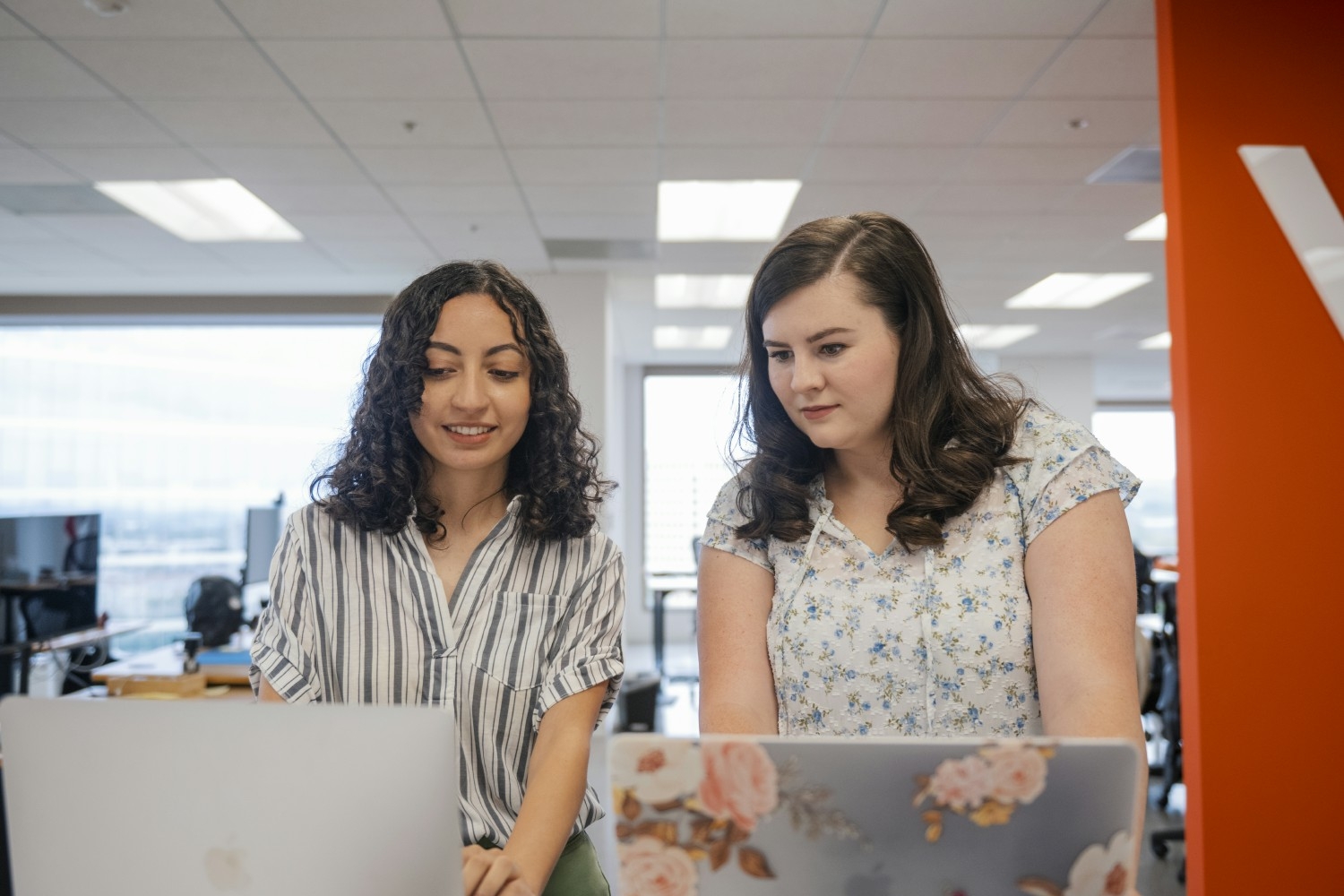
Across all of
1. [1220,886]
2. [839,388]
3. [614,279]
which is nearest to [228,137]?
[614,279]

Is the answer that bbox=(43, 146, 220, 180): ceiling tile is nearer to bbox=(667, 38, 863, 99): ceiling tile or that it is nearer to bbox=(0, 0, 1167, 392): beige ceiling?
bbox=(0, 0, 1167, 392): beige ceiling

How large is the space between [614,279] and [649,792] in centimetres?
642

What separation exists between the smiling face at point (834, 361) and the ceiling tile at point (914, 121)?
2768mm

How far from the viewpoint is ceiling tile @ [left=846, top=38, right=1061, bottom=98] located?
333 cm

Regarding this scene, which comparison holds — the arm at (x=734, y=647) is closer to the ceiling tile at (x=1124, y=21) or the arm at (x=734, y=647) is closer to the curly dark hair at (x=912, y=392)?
the curly dark hair at (x=912, y=392)

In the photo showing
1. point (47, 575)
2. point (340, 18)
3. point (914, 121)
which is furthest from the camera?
point (47, 575)

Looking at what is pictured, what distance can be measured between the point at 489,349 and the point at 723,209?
161 inches

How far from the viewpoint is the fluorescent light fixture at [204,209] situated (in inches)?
194

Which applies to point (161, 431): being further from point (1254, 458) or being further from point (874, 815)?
point (874, 815)

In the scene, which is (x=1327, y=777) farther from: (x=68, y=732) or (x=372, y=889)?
(x=68, y=732)

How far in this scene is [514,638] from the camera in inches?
53.6

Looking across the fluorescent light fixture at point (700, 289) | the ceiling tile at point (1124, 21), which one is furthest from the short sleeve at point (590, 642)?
the fluorescent light fixture at point (700, 289)

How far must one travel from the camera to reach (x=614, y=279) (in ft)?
22.7

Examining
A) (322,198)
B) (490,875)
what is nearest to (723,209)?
(322,198)
